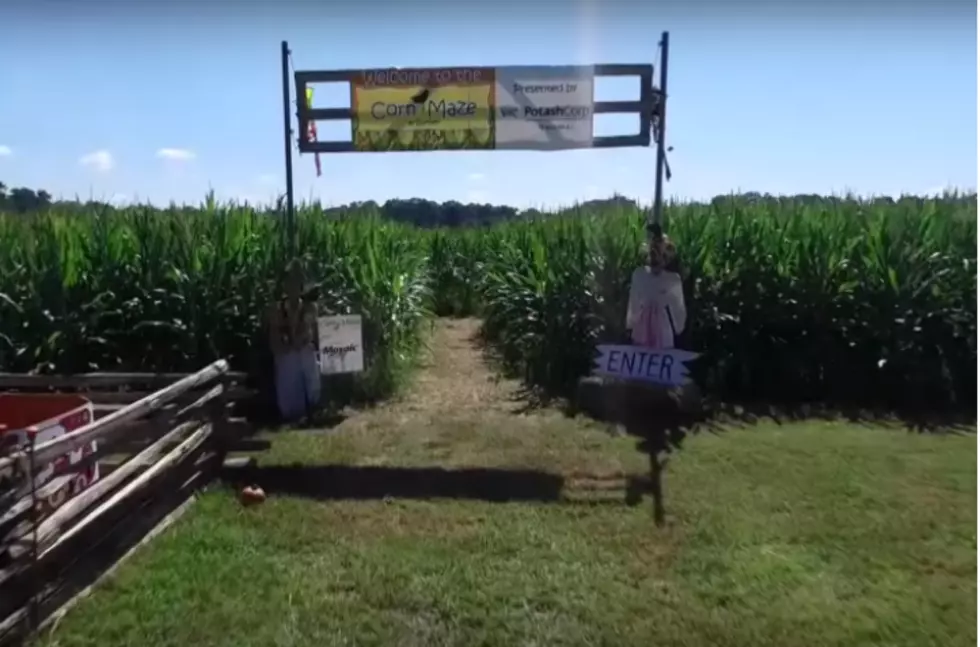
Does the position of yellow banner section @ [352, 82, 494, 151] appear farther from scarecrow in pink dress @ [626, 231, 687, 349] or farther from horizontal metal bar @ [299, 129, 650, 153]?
scarecrow in pink dress @ [626, 231, 687, 349]

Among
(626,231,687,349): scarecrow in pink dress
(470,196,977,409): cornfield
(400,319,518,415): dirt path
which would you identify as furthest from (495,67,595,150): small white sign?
(400,319,518,415): dirt path

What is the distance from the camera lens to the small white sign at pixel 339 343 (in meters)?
7.46

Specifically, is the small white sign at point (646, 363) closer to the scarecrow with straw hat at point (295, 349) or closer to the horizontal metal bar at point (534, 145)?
the horizontal metal bar at point (534, 145)

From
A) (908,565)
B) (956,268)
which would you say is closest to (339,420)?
(908,565)

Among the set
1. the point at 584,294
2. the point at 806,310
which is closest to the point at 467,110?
the point at 584,294

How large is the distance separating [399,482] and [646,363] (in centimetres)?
253

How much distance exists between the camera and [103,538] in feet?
13.9

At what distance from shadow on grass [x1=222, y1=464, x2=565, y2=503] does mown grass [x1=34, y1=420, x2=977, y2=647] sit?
148 mm

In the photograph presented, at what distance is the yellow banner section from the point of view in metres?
7.21

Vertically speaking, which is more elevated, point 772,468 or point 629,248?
point 629,248

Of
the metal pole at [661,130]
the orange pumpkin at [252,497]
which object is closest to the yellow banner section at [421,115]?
the metal pole at [661,130]

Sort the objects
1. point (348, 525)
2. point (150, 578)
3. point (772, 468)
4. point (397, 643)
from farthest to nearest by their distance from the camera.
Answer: point (772, 468)
point (348, 525)
point (150, 578)
point (397, 643)

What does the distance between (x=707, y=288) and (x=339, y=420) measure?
11.7 ft

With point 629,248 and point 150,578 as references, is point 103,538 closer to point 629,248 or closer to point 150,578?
point 150,578
